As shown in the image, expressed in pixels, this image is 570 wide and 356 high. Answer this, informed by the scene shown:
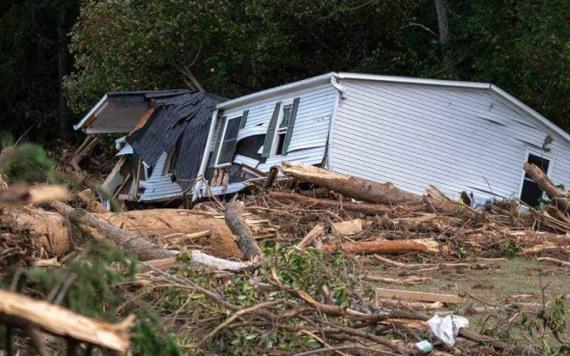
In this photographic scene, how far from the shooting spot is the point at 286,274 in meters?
8.54

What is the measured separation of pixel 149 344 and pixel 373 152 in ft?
55.9

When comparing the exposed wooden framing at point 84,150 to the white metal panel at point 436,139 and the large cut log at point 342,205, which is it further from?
the large cut log at point 342,205

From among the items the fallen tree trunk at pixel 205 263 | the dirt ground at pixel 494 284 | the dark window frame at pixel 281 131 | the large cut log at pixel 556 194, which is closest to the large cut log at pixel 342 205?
the large cut log at pixel 556 194

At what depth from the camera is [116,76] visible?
30.6 meters

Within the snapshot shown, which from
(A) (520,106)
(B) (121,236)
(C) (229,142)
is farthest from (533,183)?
(B) (121,236)

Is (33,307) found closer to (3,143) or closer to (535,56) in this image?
(3,143)

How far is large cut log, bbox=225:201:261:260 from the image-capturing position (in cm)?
1147

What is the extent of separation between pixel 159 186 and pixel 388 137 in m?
7.17

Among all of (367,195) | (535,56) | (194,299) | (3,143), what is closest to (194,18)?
(535,56)

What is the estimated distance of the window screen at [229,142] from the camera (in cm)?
2409

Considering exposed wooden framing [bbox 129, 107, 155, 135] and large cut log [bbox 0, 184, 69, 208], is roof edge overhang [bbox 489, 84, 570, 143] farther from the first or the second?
large cut log [bbox 0, 184, 69, 208]

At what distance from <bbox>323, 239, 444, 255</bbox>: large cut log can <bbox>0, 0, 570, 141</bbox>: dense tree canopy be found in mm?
13028

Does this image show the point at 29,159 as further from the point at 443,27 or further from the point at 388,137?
the point at 443,27

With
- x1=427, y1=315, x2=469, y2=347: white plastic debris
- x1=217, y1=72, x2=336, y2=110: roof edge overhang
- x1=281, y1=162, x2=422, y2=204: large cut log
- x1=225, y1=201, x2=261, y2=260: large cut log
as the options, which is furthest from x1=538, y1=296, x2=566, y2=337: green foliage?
x1=217, y1=72, x2=336, y2=110: roof edge overhang
